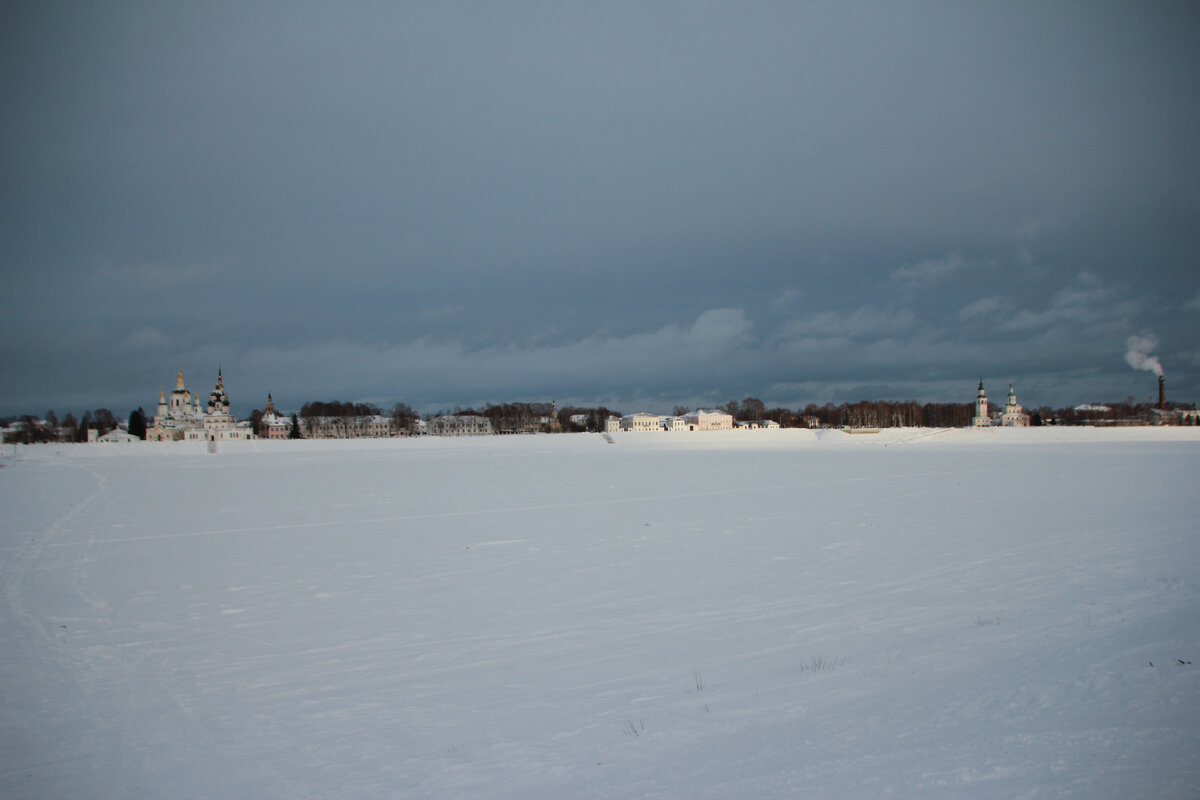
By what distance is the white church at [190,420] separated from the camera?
369ft

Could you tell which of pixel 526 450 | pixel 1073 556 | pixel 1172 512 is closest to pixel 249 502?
pixel 1073 556

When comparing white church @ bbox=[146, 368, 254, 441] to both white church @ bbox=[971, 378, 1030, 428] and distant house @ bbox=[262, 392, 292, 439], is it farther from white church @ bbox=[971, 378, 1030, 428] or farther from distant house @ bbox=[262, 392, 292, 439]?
white church @ bbox=[971, 378, 1030, 428]

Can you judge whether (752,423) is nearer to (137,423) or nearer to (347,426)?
(347,426)

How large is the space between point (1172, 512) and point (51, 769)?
1624cm

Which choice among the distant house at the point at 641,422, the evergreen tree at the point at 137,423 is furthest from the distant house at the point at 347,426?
the distant house at the point at 641,422

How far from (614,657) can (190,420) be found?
12847 centimetres

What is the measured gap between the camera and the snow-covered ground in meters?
3.98

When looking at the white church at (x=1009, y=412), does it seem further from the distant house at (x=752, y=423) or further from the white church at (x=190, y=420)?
the white church at (x=190, y=420)

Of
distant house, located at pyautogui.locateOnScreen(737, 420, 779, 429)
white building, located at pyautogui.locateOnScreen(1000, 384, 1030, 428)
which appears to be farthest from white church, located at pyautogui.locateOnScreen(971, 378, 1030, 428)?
distant house, located at pyautogui.locateOnScreen(737, 420, 779, 429)

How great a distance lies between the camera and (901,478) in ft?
73.2

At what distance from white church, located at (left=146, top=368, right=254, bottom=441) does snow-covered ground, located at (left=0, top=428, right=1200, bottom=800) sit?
111m

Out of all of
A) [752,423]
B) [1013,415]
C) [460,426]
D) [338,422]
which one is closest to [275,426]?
[338,422]

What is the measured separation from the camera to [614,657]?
604cm

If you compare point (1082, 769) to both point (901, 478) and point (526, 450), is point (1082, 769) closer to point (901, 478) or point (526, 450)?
point (901, 478)
